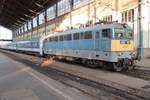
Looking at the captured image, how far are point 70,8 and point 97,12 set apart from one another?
12.7m

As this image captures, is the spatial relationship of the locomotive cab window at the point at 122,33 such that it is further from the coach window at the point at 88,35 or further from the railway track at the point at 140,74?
the coach window at the point at 88,35

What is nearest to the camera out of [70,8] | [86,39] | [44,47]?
[86,39]

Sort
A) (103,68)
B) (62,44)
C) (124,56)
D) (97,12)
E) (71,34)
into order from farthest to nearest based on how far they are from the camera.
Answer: (97,12) < (62,44) < (71,34) < (103,68) < (124,56)

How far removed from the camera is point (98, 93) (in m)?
12.6

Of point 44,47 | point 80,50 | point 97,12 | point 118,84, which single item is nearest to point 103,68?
point 80,50

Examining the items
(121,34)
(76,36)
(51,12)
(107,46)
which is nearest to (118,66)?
(107,46)

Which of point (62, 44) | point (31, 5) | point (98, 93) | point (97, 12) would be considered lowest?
point (98, 93)

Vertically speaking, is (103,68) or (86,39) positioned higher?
(86,39)

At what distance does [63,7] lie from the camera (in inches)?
2410

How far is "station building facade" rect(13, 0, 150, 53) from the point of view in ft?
112

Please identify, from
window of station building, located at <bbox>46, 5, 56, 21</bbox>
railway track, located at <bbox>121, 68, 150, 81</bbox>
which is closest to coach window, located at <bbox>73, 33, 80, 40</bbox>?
railway track, located at <bbox>121, 68, 150, 81</bbox>

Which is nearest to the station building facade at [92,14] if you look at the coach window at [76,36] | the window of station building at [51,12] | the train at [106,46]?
the window of station building at [51,12]

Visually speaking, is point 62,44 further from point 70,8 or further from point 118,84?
point 70,8

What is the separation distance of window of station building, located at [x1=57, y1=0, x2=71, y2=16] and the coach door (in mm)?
35862
